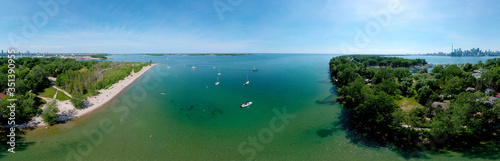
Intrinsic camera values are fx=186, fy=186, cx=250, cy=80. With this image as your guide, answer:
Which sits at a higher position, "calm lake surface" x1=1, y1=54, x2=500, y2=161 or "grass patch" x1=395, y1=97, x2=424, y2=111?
"grass patch" x1=395, y1=97, x2=424, y2=111

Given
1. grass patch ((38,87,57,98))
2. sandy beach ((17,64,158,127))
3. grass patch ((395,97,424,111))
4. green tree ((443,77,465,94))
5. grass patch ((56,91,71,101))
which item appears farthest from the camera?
grass patch ((38,87,57,98))

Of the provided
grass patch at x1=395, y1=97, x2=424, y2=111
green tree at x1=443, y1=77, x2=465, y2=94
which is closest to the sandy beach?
grass patch at x1=395, y1=97, x2=424, y2=111

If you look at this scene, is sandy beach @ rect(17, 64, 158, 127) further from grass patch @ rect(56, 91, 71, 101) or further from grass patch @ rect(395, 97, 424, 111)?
grass patch @ rect(395, 97, 424, 111)

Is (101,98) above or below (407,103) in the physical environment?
below

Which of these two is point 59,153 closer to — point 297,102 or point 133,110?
point 133,110

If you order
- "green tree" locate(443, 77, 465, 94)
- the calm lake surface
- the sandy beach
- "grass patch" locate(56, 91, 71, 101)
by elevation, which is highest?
"green tree" locate(443, 77, 465, 94)

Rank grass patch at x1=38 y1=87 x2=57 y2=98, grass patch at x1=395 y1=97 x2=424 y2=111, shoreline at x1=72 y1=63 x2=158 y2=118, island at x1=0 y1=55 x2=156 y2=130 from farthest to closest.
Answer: grass patch at x1=38 y1=87 x2=57 y2=98 < grass patch at x1=395 y1=97 x2=424 y2=111 < shoreline at x1=72 y1=63 x2=158 y2=118 < island at x1=0 y1=55 x2=156 y2=130

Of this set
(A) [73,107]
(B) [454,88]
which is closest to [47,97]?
(A) [73,107]

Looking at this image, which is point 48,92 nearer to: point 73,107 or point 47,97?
point 47,97

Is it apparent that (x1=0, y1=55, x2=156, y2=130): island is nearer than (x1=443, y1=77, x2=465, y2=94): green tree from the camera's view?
Yes

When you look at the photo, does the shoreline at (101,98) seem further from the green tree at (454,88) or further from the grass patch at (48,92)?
the green tree at (454,88)

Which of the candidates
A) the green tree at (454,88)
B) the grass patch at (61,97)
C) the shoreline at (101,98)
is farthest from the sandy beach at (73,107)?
the green tree at (454,88)

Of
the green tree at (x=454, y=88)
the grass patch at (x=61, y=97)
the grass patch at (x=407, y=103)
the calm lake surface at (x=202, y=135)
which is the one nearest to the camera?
the calm lake surface at (x=202, y=135)
